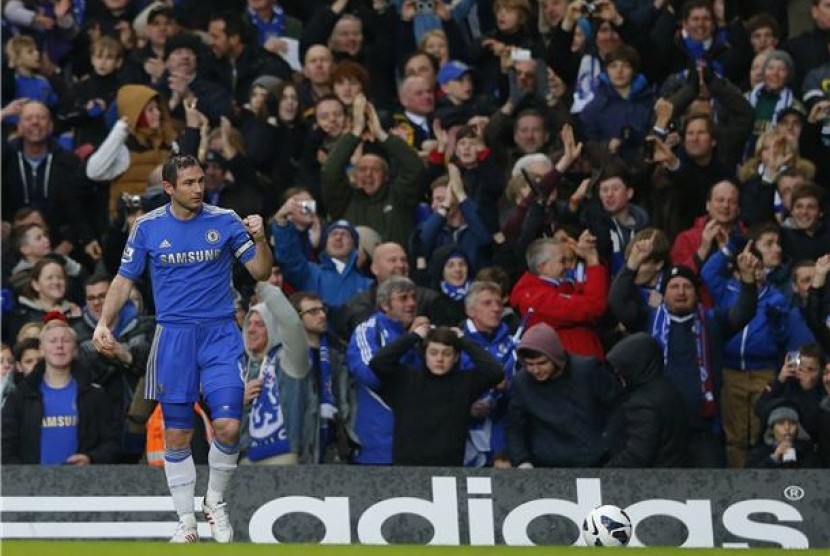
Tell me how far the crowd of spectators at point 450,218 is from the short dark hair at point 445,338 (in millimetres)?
45

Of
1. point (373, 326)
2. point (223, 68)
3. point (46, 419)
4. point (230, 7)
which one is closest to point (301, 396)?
point (373, 326)

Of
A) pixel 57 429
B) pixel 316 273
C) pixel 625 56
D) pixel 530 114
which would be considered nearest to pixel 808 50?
pixel 625 56

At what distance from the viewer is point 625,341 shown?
1469cm

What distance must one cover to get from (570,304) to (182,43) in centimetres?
507

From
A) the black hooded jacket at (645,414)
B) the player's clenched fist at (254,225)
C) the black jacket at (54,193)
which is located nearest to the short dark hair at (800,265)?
the black hooded jacket at (645,414)

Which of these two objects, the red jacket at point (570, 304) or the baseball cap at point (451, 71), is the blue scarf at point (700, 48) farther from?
the red jacket at point (570, 304)

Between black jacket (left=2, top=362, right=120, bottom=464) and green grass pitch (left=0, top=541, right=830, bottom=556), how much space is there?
315cm

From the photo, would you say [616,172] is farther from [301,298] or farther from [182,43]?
[182,43]

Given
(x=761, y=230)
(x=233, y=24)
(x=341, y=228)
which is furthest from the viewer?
(x=233, y=24)

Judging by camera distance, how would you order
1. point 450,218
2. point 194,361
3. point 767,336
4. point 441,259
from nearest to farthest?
point 194,361
point 767,336
point 441,259
point 450,218

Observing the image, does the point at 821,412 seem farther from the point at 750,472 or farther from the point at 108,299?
the point at 108,299

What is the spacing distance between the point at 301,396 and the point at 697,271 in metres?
3.04

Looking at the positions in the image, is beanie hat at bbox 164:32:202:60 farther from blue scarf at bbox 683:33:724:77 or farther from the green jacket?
blue scarf at bbox 683:33:724:77

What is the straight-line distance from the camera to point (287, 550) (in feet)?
37.2
